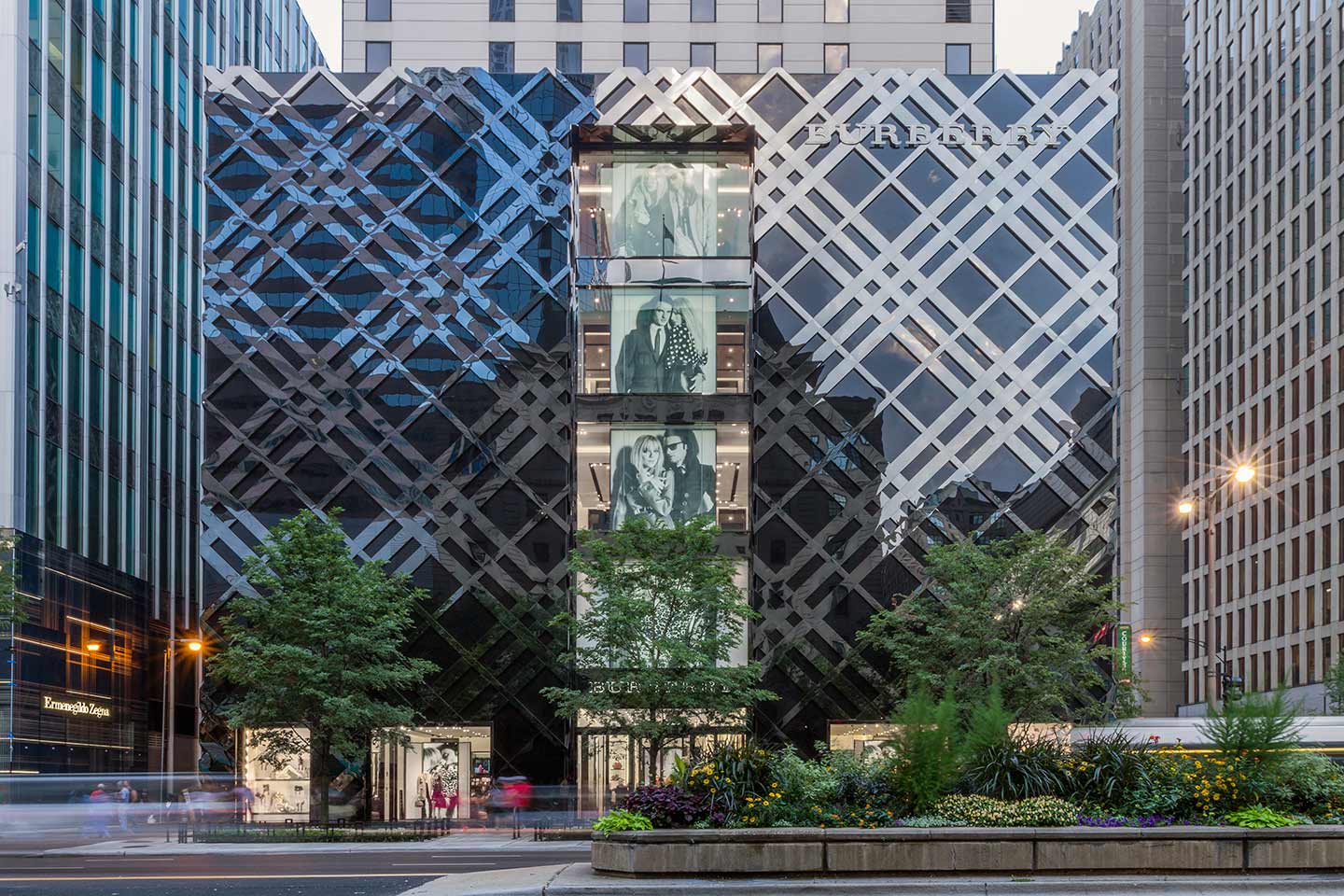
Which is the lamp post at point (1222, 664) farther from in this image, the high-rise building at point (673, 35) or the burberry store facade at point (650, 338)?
the high-rise building at point (673, 35)

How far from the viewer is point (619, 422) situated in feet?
171

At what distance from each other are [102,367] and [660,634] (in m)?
36.1

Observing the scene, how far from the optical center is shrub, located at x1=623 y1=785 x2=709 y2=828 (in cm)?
2092

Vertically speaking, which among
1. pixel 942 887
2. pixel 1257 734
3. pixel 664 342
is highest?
pixel 664 342

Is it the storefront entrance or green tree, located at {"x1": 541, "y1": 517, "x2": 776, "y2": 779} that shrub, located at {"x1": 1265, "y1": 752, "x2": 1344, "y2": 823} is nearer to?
green tree, located at {"x1": 541, "y1": 517, "x2": 776, "y2": 779}

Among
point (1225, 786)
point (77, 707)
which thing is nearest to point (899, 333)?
point (1225, 786)

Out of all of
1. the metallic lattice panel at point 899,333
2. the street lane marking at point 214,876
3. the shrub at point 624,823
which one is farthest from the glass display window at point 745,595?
the shrub at point 624,823

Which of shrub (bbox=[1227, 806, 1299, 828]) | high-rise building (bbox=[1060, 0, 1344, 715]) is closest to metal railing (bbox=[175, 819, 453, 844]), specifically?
shrub (bbox=[1227, 806, 1299, 828])

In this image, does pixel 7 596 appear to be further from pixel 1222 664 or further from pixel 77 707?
pixel 1222 664

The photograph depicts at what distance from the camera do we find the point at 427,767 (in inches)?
2072

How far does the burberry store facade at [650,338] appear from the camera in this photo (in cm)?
5262

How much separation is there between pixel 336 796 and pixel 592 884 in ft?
113

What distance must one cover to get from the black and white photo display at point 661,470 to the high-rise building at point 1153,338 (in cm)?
7965

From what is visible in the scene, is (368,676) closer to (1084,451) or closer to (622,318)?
(622,318)
